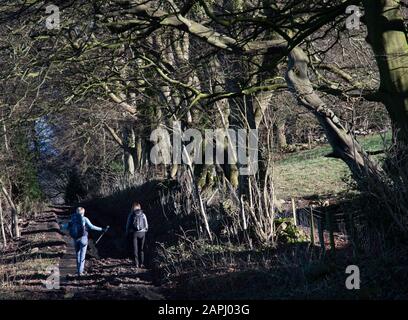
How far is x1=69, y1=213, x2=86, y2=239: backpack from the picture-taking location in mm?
17641

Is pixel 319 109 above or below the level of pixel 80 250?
above

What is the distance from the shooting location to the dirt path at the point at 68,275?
13766mm

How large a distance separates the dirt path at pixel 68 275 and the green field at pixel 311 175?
18.2 feet

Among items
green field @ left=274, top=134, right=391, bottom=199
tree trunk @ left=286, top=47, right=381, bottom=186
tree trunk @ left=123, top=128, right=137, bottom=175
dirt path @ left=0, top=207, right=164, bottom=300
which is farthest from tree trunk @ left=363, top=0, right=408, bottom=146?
tree trunk @ left=123, top=128, right=137, bottom=175

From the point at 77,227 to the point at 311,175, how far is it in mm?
13201

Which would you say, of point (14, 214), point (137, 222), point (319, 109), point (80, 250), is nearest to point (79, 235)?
point (80, 250)

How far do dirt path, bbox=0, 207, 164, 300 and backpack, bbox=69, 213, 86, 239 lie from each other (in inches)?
39.1

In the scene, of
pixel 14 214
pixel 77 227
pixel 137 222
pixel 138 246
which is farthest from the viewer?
pixel 14 214

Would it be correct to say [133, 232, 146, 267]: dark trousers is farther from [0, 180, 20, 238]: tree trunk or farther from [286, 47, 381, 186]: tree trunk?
[0, 180, 20, 238]: tree trunk

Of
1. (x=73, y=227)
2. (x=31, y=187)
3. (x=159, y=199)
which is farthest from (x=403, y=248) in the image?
(x=31, y=187)

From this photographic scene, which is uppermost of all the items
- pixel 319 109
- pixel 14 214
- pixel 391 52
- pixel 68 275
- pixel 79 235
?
pixel 391 52

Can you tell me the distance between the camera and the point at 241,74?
17281 millimetres

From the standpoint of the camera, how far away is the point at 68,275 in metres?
17.6

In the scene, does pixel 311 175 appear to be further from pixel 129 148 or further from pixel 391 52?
pixel 391 52
